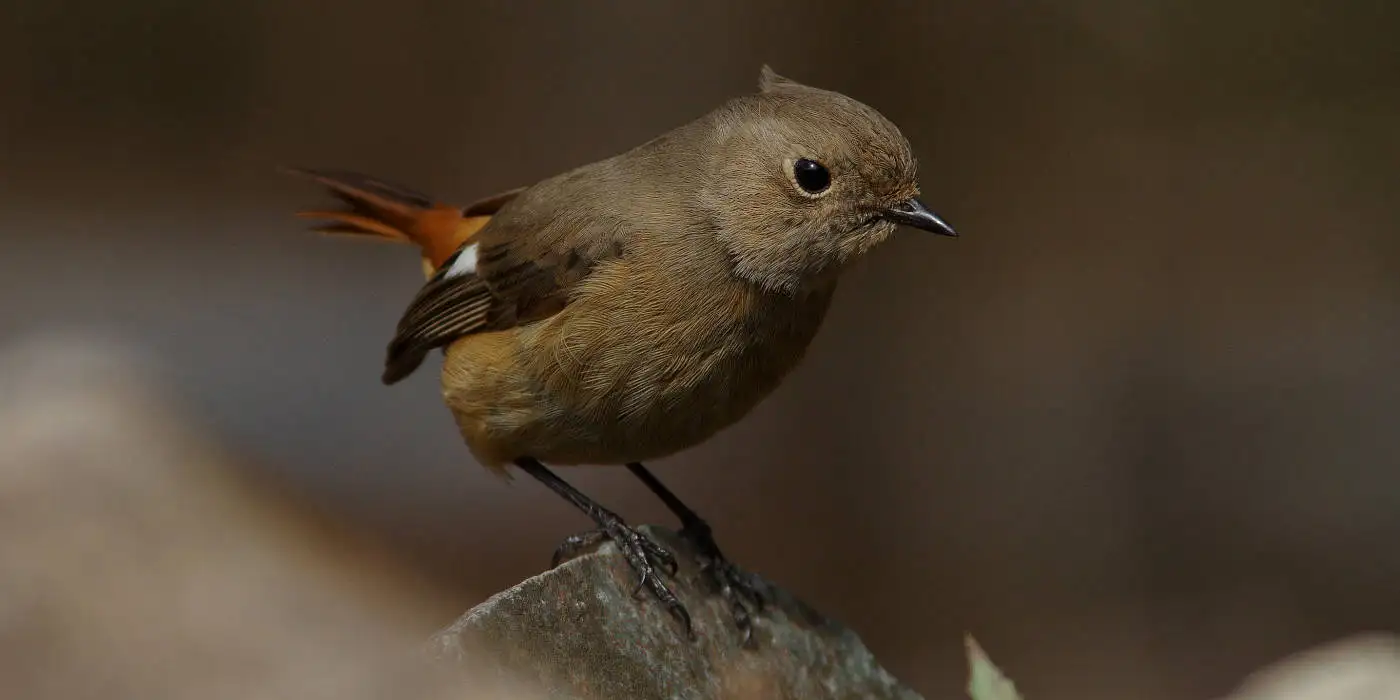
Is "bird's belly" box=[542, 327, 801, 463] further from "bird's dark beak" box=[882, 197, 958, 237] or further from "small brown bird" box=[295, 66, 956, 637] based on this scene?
"bird's dark beak" box=[882, 197, 958, 237]

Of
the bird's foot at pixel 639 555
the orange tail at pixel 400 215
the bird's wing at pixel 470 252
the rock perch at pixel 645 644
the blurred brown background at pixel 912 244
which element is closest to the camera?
the rock perch at pixel 645 644

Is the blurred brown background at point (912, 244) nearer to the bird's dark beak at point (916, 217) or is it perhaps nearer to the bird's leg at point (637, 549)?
the bird's leg at point (637, 549)

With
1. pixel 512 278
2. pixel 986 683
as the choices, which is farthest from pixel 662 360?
pixel 986 683

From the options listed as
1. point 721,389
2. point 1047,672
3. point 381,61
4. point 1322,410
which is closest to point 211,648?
point 721,389

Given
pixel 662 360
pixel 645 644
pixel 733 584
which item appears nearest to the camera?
pixel 645 644

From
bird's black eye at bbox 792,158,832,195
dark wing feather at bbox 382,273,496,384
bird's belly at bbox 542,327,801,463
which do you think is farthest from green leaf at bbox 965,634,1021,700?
dark wing feather at bbox 382,273,496,384

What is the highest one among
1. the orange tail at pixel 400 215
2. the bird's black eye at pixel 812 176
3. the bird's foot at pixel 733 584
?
the orange tail at pixel 400 215

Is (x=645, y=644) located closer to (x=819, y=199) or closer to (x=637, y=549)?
(x=637, y=549)

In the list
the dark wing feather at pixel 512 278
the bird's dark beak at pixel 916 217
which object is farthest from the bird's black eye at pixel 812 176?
the dark wing feather at pixel 512 278
